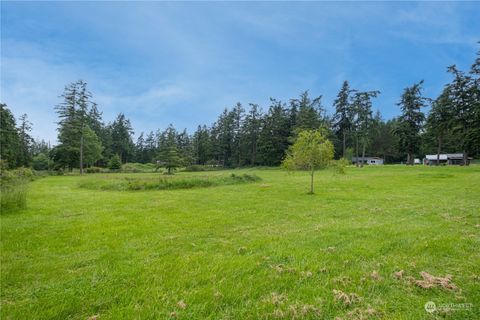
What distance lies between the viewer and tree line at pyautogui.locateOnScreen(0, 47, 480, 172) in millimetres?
34625

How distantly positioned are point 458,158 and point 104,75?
72.2 meters

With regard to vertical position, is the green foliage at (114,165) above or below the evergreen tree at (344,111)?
below

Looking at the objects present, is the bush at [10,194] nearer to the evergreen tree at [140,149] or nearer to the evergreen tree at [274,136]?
the evergreen tree at [274,136]

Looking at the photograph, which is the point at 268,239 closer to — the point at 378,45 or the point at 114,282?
the point at 114,282

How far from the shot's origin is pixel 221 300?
3.03m

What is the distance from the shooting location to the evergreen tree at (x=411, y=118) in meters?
40.5

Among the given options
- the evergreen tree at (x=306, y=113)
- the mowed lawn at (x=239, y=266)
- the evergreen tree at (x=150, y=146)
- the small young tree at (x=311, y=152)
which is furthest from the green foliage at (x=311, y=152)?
the evergreen tree at (x=150, y=146)

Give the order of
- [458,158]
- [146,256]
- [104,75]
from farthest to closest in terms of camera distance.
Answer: [458,158]
[104,75]
[146,256]

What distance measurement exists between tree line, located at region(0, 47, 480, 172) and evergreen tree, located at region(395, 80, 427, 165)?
0.14 meters

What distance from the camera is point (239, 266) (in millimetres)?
4020

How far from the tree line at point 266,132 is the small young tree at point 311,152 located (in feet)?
6.49

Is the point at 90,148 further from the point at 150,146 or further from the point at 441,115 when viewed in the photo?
the point at 441,115

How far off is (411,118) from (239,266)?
4756 centimetres

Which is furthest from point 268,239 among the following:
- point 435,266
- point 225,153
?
point 225,153
